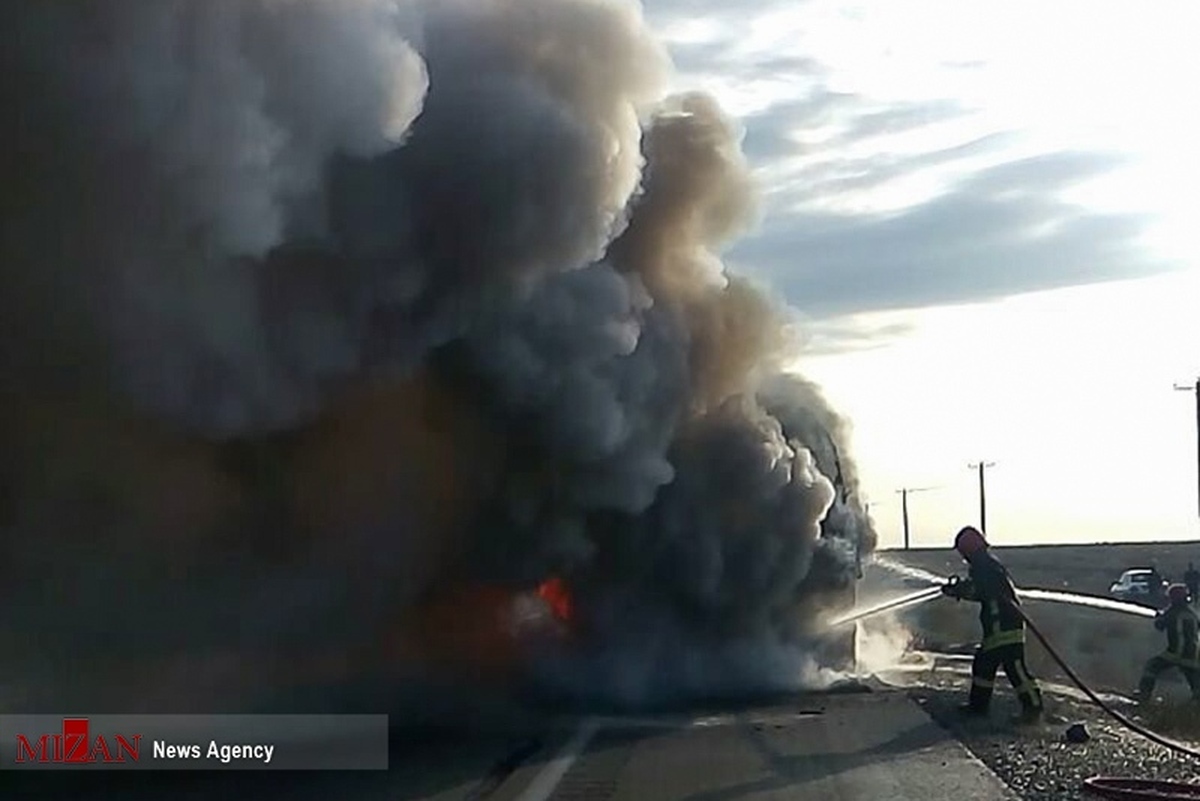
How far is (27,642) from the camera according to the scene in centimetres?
1633

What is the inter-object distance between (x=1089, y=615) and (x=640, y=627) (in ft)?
51.7

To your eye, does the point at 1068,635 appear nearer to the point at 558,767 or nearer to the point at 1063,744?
the point at 1063,744

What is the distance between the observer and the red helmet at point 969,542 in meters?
19.3

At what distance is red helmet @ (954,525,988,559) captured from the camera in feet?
63.5

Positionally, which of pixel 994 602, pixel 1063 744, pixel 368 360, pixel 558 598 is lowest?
pixel 1063 744

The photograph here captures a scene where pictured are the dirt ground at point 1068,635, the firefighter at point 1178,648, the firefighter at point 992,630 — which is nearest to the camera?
the firefighter at point 992,630

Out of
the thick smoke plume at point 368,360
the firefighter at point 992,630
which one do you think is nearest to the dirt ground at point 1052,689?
the firefighter at point 992,630

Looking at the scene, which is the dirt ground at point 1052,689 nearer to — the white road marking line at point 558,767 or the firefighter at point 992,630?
the firefighter at point 992,630

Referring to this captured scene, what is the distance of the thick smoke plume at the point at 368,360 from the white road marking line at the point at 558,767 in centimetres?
332

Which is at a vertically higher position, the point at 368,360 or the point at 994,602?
the point at 368,360

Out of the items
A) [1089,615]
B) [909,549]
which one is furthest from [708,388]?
[909,549]

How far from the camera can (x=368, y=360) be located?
19344 mm

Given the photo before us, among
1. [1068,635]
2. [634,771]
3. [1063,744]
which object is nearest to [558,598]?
[1063,744]

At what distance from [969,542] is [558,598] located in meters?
6.23
